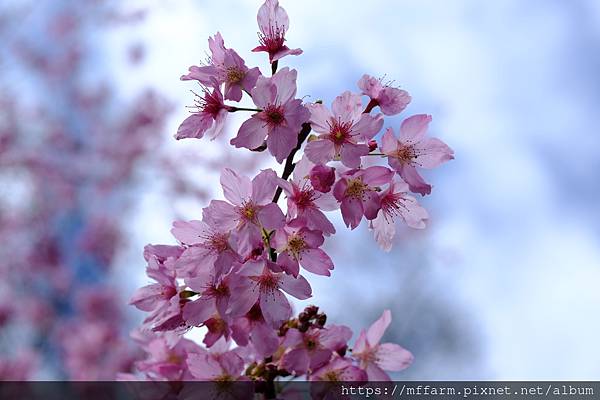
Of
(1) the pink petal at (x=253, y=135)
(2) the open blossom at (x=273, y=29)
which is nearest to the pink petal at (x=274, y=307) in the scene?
(1) the pink petal at (x=253, y=135)

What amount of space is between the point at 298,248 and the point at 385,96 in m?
0.41

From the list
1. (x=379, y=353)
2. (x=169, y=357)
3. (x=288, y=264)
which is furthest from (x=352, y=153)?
(x=169, y=357)

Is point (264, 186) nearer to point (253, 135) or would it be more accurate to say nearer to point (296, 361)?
point (253, 135)

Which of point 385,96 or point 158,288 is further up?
point 385,96

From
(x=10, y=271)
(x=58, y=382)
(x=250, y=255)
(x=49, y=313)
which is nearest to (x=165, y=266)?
(x=250, y=255)

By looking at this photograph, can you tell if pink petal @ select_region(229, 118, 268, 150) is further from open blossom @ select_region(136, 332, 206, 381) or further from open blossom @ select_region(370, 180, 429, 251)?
open blossom @ select_region(136, 332, 206, 381)

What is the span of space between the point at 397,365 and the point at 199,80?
2.63 feet

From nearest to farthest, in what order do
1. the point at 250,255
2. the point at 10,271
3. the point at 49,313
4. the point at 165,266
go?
the point at 250,255 < the point at 165,266 < the point at 49,313 < the point at 10,271

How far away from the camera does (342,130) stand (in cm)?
123

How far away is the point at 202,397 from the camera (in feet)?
4.29

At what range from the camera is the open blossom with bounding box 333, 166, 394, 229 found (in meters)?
1.20

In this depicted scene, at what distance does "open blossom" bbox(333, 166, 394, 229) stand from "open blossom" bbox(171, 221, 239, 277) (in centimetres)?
24

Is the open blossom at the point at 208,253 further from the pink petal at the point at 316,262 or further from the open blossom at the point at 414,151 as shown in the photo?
the open blossom at the point at 414,151

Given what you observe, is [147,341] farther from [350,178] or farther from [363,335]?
[350,178]
